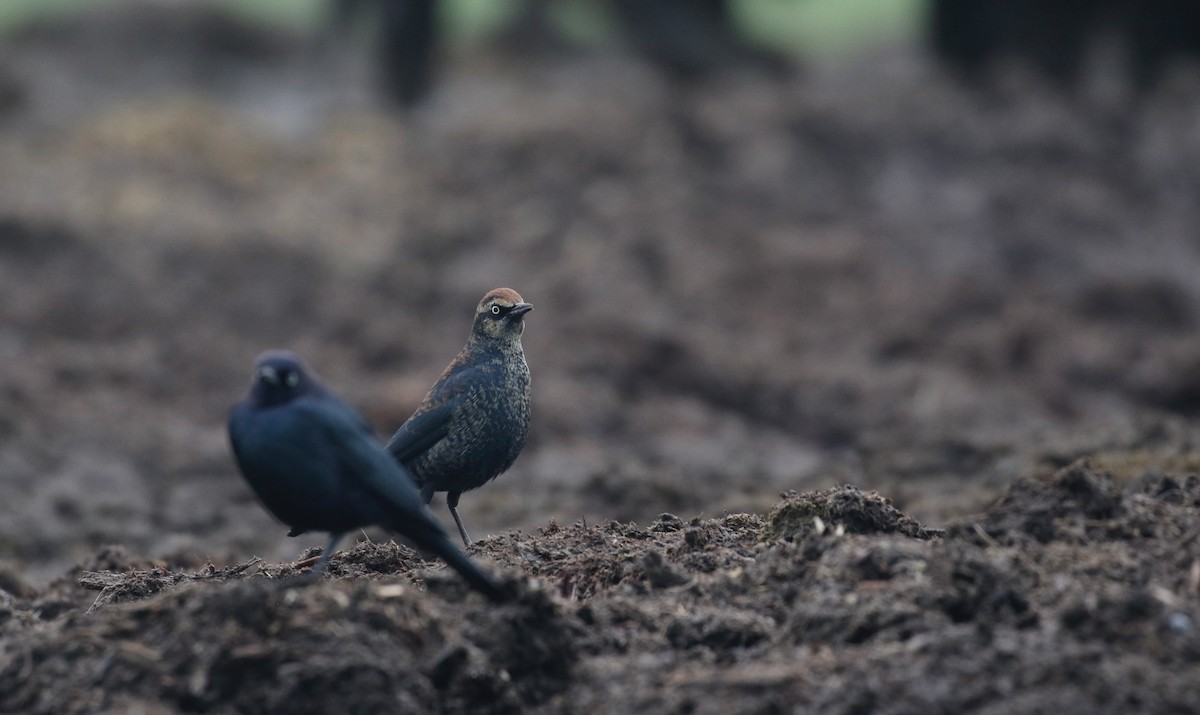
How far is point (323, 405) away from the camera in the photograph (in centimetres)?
538

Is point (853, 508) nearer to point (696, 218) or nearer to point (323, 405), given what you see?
point (323, 405)

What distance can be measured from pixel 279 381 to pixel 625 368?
31.4ft

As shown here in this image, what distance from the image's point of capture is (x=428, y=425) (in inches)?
278

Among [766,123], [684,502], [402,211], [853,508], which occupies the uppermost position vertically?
[766,123]

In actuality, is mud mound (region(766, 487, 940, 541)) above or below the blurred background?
below

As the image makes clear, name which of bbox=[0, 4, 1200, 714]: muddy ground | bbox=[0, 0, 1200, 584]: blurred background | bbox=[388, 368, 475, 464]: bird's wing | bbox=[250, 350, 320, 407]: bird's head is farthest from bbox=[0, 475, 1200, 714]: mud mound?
bbox=[0, 0, 1200, 584]: blurred background

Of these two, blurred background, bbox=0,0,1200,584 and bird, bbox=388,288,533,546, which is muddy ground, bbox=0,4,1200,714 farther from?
bird, bbox=388,288,533,546

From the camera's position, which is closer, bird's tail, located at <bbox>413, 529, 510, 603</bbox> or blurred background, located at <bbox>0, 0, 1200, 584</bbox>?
bird's tail, located at <bbox>413, 529, 510, 603</bbox>

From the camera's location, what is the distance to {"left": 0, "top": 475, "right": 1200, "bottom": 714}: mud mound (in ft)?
14.9

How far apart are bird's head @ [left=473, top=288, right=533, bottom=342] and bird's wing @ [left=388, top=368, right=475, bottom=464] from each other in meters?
0.33

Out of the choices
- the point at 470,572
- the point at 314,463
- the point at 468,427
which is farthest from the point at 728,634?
the point at 468,427

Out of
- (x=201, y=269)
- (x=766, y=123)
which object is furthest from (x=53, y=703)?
(x=766, y=123)

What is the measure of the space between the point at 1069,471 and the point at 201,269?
12655 mm

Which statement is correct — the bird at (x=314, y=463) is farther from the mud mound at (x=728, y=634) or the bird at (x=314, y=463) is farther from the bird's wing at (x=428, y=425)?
the bird's wing at (x=428, y=425)
